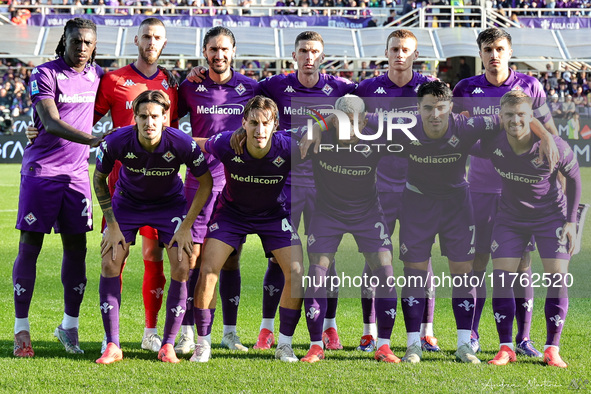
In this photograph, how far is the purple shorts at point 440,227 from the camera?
5504 mm

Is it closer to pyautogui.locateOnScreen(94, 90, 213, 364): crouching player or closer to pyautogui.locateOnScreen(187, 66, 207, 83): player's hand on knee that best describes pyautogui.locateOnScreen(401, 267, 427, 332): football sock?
pyautogui.locateOnScreen(94, 90, 213, 364): crouching player

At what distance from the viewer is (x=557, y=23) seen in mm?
31750

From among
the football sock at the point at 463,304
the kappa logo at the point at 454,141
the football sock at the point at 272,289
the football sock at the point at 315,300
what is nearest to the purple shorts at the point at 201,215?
the football sock at the point at 272,289

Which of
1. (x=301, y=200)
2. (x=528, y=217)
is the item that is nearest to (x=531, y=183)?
(x=528, y=217)

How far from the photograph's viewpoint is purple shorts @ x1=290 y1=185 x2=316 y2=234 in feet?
19.3

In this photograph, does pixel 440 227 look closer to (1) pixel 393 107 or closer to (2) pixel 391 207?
(2) pixel 391 207

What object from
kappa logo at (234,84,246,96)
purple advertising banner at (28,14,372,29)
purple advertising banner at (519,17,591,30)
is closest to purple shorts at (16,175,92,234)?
kappa logo at (234,84,246,96)

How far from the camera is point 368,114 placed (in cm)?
557

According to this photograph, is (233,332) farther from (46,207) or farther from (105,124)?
(105,124)

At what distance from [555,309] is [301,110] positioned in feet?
7.90

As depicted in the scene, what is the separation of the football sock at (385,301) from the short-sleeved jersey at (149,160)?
1450 mm

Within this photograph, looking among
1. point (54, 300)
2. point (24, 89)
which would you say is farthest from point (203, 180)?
point (24, 89)

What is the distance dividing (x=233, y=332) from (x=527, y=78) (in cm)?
303

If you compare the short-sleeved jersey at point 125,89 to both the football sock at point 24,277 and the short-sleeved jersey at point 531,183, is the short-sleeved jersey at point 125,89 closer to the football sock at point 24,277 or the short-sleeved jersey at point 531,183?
the football sock at point 24,277
